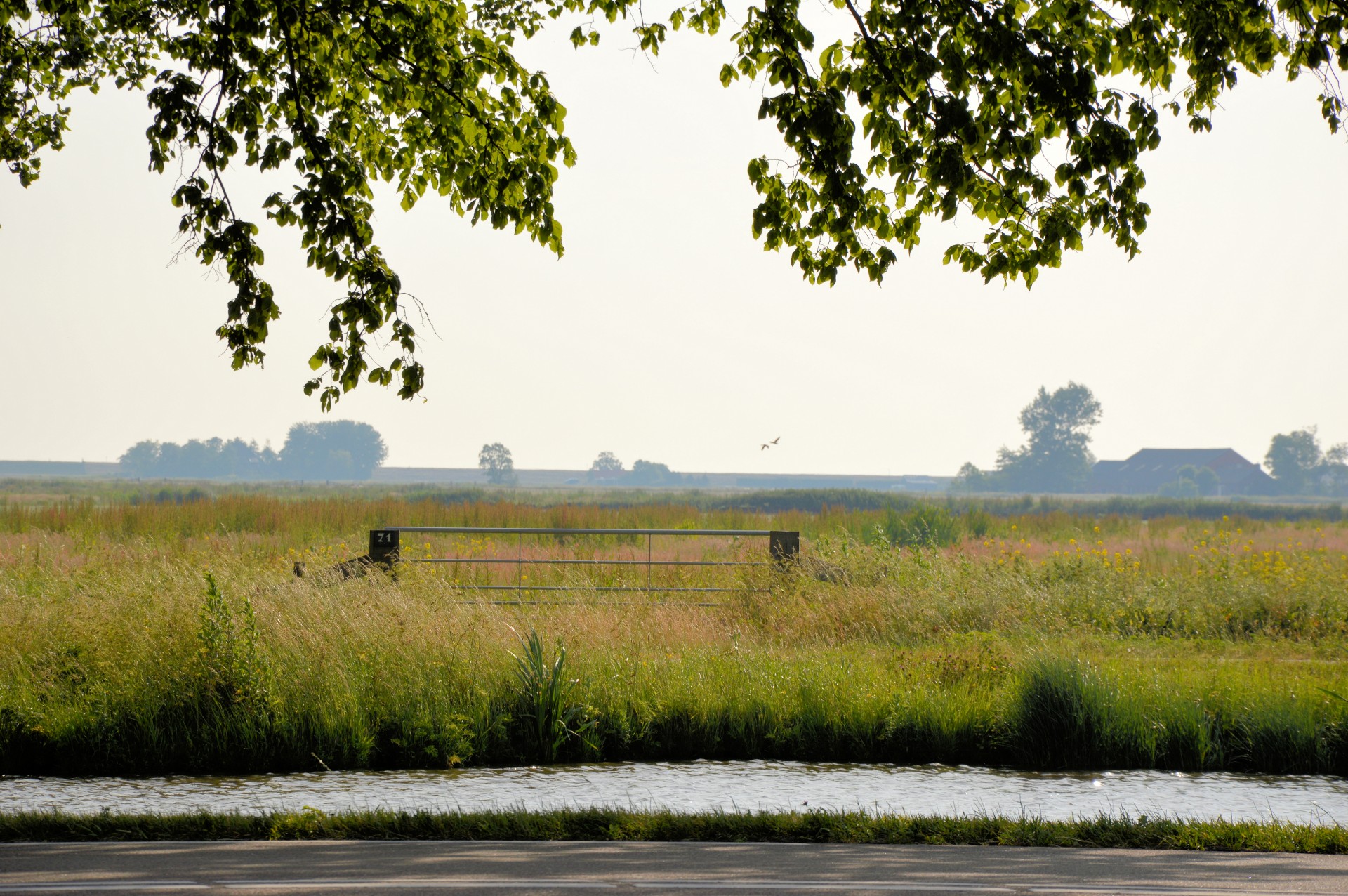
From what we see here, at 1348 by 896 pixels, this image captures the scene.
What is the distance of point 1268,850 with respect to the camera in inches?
287

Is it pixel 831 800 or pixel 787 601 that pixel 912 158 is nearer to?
pixel 831 800

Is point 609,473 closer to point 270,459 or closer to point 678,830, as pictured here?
point 270,459

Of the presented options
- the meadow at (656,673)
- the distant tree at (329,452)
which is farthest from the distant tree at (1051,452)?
the meadow at (656,673)

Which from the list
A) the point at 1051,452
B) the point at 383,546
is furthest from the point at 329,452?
the point at 383,546

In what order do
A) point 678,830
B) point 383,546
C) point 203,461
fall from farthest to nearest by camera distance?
point 203,461
point 383,546
point 678,830

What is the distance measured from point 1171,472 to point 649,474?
234 feet

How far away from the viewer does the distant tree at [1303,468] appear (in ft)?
444

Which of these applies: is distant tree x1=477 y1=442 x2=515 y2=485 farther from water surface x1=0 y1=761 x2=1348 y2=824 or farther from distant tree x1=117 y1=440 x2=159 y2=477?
water surface x1=0 y1=761 x2=1348 y2=824

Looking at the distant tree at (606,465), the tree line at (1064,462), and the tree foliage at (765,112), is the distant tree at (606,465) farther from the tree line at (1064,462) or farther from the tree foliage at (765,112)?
the tree foliage at (765,112)

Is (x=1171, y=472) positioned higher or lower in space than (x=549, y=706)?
higher

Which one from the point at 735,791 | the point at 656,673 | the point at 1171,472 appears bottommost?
the point at 735,791

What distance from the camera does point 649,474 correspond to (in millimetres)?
174875

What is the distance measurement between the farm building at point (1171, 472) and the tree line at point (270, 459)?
9603cm

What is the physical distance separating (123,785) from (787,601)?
29.0 feet
